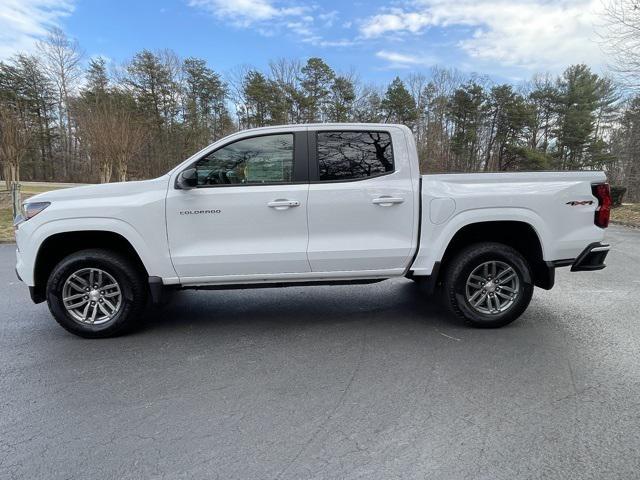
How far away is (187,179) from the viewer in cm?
376

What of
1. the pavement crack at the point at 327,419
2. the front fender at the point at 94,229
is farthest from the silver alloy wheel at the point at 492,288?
the front fender at the point at 94,229

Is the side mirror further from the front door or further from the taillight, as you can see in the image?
the taillight

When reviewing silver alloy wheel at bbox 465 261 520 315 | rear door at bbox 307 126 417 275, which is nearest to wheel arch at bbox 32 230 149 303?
rear door at bbox 307 126 417 275

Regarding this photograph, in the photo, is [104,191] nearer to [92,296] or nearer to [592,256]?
[92,296]

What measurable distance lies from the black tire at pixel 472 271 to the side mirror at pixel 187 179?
271 cm

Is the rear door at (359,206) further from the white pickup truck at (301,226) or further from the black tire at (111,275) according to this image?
the black tire at (111,275)

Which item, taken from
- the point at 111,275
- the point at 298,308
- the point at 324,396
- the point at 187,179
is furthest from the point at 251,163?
the point at 324,396

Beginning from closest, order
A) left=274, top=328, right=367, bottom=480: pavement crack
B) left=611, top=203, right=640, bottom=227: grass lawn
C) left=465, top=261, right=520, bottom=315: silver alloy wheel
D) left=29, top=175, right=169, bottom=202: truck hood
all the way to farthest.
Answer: left=274, top=328, right=367, bottom=480: pavement crack < left=29, top=175, right=169, bottom=202: truck hood < left=465, top=261, right=520, bottom=315: silver alloy wheel < left=611, top=203, right=640, bottom=227: grass lawn

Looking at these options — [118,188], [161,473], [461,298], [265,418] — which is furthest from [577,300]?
[118,188]

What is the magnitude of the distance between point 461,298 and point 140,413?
3.10 metres

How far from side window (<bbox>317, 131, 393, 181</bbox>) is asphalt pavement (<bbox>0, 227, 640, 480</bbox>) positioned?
1.64m

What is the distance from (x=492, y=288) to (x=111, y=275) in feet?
12.7

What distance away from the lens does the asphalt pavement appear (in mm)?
2258

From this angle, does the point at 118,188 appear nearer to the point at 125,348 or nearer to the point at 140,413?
the point at 125,348
